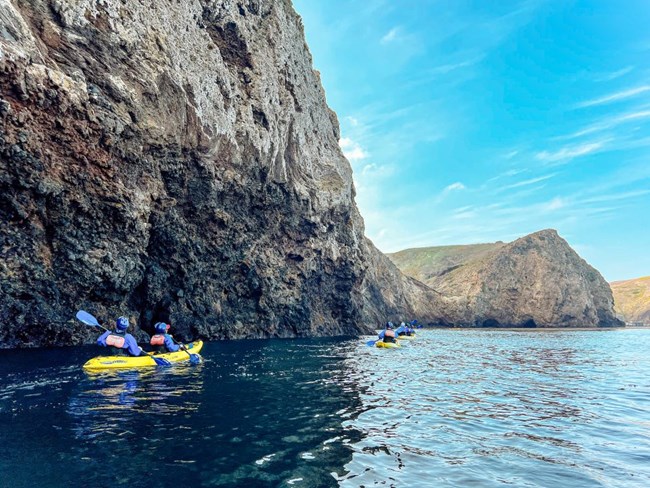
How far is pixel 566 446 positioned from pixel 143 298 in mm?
31930

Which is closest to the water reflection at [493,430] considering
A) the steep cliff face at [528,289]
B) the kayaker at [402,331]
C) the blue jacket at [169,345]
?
the blue jacket at [169,345]

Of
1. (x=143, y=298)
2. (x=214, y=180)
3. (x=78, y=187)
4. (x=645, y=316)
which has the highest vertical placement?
(x=214, y=180)

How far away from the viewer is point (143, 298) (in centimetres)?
3425

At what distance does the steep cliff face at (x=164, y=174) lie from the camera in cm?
2436

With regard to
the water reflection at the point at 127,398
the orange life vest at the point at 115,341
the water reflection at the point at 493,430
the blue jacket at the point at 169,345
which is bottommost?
the water reflection at the point at 493,430

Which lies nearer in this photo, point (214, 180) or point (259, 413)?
point (259, 413)

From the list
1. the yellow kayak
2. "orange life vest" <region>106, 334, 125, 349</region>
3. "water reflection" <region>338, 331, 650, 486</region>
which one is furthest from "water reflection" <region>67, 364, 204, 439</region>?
"water reflection" <region>338, 331, 650, 486</region>

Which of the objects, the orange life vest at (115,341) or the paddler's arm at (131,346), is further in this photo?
the paddler's arm at (131,346)

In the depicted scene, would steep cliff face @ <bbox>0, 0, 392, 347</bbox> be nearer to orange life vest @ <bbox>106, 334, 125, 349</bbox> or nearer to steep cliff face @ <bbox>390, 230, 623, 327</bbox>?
orange life vest @ <bbox>106, 334, 125, 349</bbox>

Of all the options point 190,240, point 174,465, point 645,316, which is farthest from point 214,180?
point 645,316

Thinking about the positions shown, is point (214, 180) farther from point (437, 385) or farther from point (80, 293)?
point (437, 385)

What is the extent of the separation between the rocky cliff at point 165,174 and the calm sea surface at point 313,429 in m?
9.69

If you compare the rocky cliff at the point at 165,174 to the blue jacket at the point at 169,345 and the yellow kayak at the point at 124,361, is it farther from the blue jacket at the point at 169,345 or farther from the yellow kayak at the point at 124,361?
the yellow kayak at the point at 124,361

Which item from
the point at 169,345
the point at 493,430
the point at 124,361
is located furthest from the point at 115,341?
the point at 493,430
